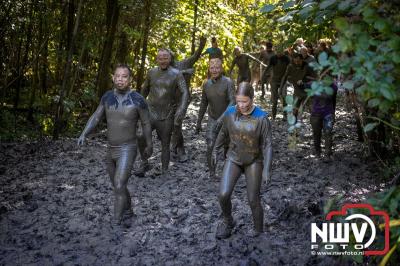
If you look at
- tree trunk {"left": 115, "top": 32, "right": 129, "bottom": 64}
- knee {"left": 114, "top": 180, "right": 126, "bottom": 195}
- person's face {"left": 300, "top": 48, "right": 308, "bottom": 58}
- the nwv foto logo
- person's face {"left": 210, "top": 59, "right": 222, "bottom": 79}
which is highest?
tree trunk {"left": 115, "top": 32, "right": 129, "bottom": 64}

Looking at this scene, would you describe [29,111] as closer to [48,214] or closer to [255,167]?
[48,214]

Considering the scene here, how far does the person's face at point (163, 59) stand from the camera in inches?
342

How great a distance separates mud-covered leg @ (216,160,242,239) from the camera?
5.62 meters

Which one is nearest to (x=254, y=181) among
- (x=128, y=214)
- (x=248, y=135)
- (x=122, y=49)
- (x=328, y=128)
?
(x=248, y=135)

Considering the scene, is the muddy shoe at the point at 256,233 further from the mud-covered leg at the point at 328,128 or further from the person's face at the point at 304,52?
the person's face at the point at 304,52

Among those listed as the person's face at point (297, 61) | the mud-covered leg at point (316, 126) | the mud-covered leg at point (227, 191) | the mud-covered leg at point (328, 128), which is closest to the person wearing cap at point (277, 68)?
the person's face at point (297, 61)

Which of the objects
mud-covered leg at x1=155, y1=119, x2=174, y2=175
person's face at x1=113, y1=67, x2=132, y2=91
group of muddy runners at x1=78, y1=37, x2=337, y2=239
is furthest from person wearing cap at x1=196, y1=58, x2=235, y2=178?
person's face at x1=113, y1=67, x2=132, y2=91

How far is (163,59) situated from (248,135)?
11.7 ft

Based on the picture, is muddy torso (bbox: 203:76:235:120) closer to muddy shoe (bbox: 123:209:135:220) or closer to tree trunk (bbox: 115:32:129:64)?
muddy shoe (bbox: 123:209:135:220)

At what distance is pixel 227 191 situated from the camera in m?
5.60

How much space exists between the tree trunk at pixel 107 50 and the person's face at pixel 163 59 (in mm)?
4373

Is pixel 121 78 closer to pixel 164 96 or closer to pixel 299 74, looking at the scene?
pixel 164 96

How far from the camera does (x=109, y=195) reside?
7789 mm

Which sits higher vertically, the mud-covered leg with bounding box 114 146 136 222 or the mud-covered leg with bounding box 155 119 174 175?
the mud-covered leg with bounding box 155 119 174 175
